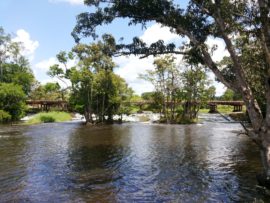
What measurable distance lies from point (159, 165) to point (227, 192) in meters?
7.17

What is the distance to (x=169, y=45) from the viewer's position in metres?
17.5

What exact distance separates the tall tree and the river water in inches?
129

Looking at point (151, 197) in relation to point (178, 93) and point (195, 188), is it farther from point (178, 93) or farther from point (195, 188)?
point (178, 93)

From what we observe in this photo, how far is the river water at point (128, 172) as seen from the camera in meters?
15.9

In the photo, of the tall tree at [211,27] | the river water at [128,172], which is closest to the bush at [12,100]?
the river water at [128,172]

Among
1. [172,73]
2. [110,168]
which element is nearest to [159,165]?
[110,168]

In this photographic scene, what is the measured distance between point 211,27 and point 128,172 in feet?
30.4

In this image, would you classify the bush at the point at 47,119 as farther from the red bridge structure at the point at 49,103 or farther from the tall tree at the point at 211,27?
the tall tree at the point at 211,27

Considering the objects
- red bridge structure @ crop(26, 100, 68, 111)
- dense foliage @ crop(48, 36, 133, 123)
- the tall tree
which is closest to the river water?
the tall tree

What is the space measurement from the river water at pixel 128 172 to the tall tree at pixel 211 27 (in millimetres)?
3287

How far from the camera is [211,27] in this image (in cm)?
1783

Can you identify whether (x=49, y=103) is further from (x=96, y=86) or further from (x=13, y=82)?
(x=96, y=86)

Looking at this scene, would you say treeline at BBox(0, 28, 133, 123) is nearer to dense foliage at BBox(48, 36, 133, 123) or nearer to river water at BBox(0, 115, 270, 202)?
dense foliage at BBox(48, 36, 133, 123)

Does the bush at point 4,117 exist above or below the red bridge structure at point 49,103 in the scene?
below
